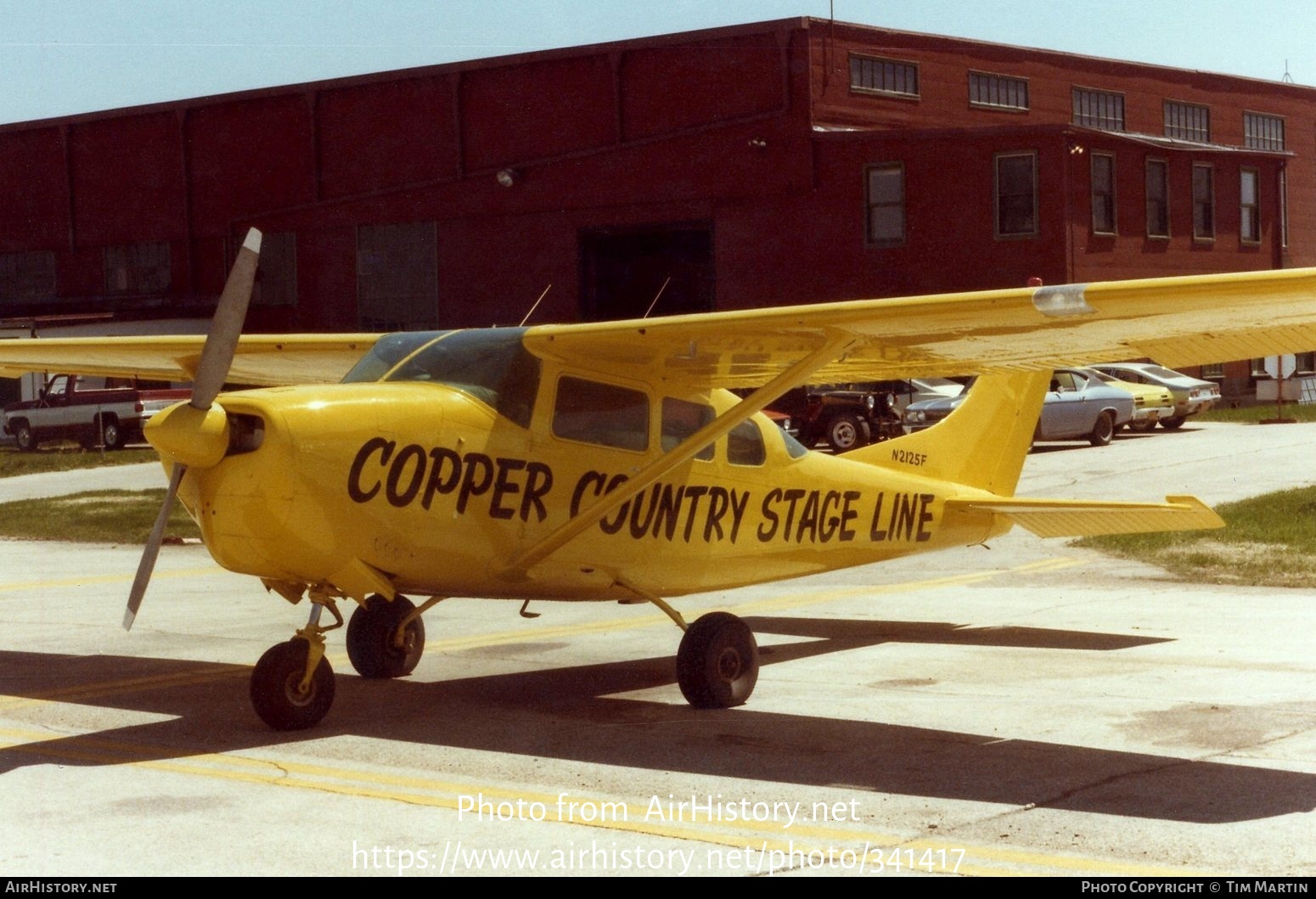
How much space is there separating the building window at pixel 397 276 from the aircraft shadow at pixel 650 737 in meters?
34.4

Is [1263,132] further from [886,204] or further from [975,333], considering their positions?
[975,333]

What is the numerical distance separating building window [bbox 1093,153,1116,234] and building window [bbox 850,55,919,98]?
5.84 meters

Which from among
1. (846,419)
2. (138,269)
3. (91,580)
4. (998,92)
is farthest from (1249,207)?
(91,580)

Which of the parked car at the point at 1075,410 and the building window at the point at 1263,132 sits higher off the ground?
the building window at the point at 1263,132

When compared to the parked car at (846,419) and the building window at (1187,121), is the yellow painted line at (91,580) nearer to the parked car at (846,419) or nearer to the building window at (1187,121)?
the parked car at (846,419)

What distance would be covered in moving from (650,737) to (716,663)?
0.98 metres

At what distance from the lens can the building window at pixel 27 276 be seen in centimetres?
5462

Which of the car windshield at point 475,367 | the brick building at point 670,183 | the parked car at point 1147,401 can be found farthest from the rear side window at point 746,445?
the brick building at point 670,183

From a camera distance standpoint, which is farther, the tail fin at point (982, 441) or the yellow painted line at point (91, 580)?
the yellow painted line at point (91, 580)

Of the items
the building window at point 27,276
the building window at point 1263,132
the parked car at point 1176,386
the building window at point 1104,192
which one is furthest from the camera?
the building window at point 27,276

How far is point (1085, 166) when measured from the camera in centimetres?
3919

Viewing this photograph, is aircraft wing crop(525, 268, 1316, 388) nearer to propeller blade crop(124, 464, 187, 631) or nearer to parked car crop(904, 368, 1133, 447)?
propeller blade crop(124, 464, 187, 631)

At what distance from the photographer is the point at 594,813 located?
24.0ft

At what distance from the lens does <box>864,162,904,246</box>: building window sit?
130 ft
